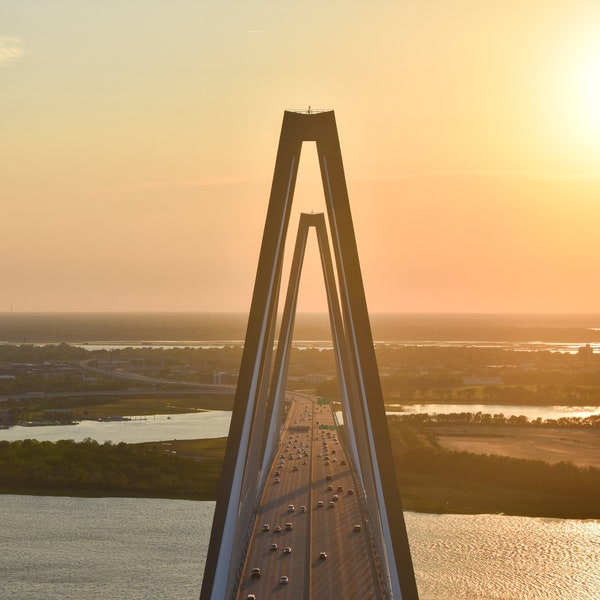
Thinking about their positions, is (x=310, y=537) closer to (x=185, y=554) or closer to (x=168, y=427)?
(x=185, y=554)

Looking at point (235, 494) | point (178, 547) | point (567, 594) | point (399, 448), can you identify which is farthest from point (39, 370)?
point (235, 494)

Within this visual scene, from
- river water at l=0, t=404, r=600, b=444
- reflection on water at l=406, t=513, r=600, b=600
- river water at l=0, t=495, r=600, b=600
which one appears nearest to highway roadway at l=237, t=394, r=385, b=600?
river water at l=0, t=495, r=600, b=600

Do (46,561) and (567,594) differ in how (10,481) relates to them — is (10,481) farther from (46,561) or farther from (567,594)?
(567,594)

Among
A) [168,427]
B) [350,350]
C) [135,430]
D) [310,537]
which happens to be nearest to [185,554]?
[310,537]

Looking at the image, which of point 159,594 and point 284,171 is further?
point 159,594

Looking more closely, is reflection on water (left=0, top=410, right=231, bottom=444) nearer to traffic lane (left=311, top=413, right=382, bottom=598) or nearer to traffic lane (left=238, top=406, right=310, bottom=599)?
traffic lane (left=238, top=406, right=310, bottom=599)
